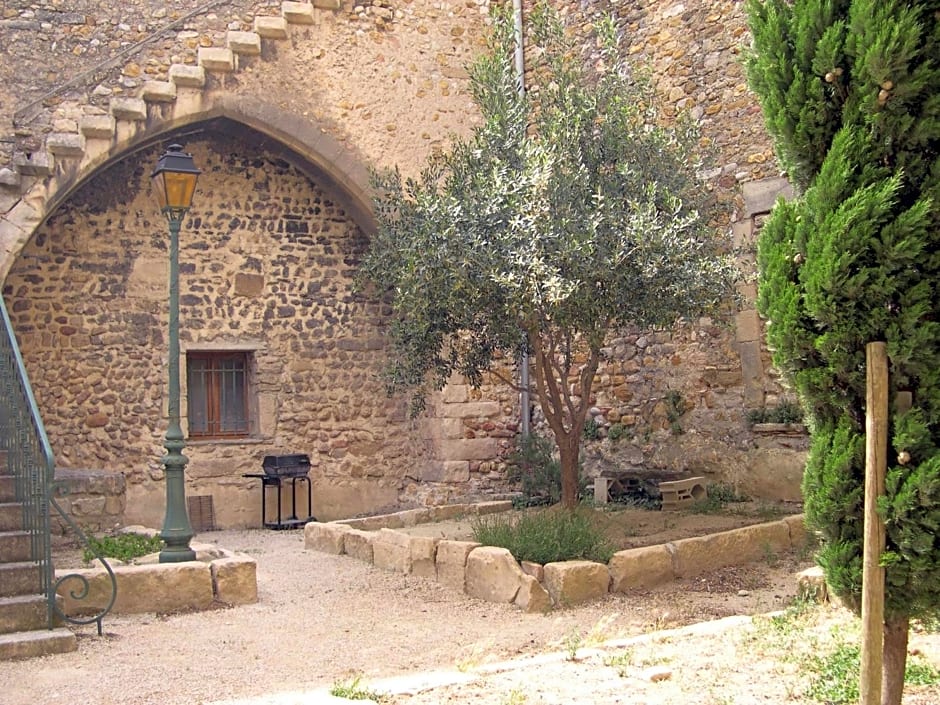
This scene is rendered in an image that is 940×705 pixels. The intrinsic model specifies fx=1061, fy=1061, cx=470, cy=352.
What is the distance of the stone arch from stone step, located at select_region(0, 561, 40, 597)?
4095mm

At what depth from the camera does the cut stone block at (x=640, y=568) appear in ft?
22.2

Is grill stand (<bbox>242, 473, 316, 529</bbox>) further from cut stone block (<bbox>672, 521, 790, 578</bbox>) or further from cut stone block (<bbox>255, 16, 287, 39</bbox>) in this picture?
cut stone block (<bbox>672, 521, 790, 578</bbox>)

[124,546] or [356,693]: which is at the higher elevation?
[124,546]

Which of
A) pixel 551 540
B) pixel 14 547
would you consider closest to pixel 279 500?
pixel 551 540

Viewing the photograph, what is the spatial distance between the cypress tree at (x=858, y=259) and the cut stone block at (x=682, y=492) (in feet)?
17.9

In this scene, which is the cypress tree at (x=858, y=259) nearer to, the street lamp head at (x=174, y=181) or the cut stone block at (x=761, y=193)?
the street lamp head at (x=174, y=181)

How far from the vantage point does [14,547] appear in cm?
597

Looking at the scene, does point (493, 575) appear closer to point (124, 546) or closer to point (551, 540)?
point (551, 540)

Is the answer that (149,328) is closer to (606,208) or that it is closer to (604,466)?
(604,466)

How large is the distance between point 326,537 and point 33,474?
3.26m

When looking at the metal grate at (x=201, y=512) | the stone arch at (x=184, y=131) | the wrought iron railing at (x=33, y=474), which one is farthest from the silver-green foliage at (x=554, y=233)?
the metal grate at (x=201, y=512)

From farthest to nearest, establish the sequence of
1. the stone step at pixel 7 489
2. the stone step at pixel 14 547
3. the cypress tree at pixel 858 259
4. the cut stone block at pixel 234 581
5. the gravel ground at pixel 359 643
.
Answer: the cut stone block at pixel 234 581 → the stone step at pixel 7 489 → the stone step at pixel 14 547 → the gravel ground at pixel 359 643 → the cypress tree at pixel 858 259

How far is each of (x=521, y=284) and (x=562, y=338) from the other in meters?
1.45

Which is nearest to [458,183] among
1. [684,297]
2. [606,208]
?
[606,208]
